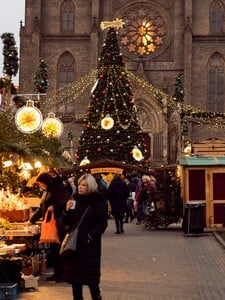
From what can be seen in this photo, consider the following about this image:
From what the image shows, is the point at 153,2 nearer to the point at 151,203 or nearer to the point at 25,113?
the point at 151,203

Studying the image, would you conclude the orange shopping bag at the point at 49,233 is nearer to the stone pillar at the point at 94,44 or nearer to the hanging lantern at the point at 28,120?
the hanging lantern at the point at 28,120

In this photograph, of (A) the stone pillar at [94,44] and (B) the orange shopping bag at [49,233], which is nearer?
(B) the orange shopping bag at [49,233]

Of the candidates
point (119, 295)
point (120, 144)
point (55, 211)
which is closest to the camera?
point (119, 295)

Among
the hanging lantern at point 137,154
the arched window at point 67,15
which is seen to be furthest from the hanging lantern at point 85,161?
the arched window at point 67,15

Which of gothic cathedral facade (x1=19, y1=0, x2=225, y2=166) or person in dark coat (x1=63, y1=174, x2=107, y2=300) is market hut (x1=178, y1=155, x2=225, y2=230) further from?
gothic cathedral facade (x1=19, y1=0, x2=225, y2=166)

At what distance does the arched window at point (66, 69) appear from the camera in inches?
2120

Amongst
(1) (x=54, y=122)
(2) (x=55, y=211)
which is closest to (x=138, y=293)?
(2) (x=55, y=211)

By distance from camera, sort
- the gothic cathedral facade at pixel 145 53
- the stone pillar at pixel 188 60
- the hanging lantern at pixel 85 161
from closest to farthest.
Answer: the hanging lantern at pixel 85 161, the stone pillar at pixel 188 60, the gothic cathedral facade at pixel 145 53

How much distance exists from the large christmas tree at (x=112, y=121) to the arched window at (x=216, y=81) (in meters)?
17.6

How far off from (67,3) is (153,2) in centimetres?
666

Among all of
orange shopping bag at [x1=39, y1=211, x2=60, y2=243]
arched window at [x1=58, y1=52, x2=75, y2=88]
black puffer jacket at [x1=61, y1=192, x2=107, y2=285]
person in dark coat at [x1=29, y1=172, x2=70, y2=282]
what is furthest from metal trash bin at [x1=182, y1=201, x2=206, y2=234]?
arched window at [x1=58, y1=52, x2=75, y2=88]

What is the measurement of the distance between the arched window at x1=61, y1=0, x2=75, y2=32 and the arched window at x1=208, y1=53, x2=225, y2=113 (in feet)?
36.3

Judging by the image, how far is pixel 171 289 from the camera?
1038 cm

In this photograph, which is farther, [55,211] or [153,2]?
[153,2]
